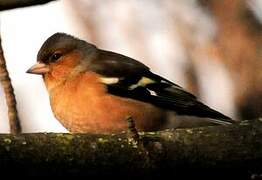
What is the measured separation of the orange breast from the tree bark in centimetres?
224

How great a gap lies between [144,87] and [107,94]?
433 mm

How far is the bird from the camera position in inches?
206

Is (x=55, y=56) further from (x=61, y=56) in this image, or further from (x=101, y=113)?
(x=101, y=113)

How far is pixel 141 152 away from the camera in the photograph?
272cm

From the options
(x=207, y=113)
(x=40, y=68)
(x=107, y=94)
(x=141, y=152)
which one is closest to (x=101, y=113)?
(x=107, y=94)

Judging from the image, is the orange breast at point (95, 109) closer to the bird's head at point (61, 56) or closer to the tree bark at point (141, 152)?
the bird's head at point (61, 56)

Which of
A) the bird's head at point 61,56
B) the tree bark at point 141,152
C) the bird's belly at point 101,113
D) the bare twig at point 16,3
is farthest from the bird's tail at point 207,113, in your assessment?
the bare twig at point 16,3

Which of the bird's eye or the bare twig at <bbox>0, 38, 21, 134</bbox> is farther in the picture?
the bird's eye

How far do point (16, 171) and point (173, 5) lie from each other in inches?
179

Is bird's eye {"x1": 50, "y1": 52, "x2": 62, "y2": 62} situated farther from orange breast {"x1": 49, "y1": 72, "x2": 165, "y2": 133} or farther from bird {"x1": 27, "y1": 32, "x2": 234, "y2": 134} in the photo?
orange breast {"x1": 49, "y1": 72, "x2": 165, "y2": 133}

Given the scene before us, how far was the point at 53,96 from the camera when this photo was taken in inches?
226

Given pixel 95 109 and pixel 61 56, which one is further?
pixel 61 56

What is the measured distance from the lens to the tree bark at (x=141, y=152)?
2.55 metres

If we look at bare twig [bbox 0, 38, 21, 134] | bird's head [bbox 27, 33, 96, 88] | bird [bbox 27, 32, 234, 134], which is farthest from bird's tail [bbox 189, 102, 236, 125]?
bare twig [bbox 0, 38, 21, 134]
